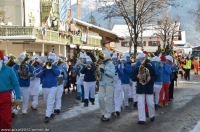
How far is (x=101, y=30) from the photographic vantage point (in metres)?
54.5

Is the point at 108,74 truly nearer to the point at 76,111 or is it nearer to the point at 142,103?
the point at 142,103

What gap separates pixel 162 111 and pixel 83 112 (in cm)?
258

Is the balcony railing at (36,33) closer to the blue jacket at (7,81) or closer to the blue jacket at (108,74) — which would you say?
the blue jacket at (108,74)

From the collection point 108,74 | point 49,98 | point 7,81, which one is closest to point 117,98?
point 108,74

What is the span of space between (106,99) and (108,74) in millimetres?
702

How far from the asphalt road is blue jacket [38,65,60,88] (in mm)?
1026

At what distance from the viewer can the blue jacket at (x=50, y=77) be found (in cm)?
1080

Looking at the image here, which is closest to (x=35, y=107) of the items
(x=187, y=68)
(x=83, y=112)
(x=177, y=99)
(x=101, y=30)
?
(x=83, y=112)

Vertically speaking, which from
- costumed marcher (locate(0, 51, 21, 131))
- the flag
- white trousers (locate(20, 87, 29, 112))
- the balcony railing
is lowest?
white trousers (locate(20, 87, 29, 112))

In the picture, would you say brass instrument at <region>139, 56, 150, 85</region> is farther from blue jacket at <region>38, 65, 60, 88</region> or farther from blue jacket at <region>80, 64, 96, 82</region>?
blue jacket at <region>80, 64, 96, 82</region>

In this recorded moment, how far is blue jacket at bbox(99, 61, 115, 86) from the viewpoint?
10925mm

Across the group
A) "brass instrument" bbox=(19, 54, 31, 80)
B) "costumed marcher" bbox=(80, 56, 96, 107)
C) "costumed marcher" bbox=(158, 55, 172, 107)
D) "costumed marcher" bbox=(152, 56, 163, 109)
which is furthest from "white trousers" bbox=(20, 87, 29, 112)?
"costumed marcher" bbox=(158, 55, 172, 107)

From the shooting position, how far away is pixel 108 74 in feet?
35.7

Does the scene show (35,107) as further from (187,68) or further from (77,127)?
(187,68)
